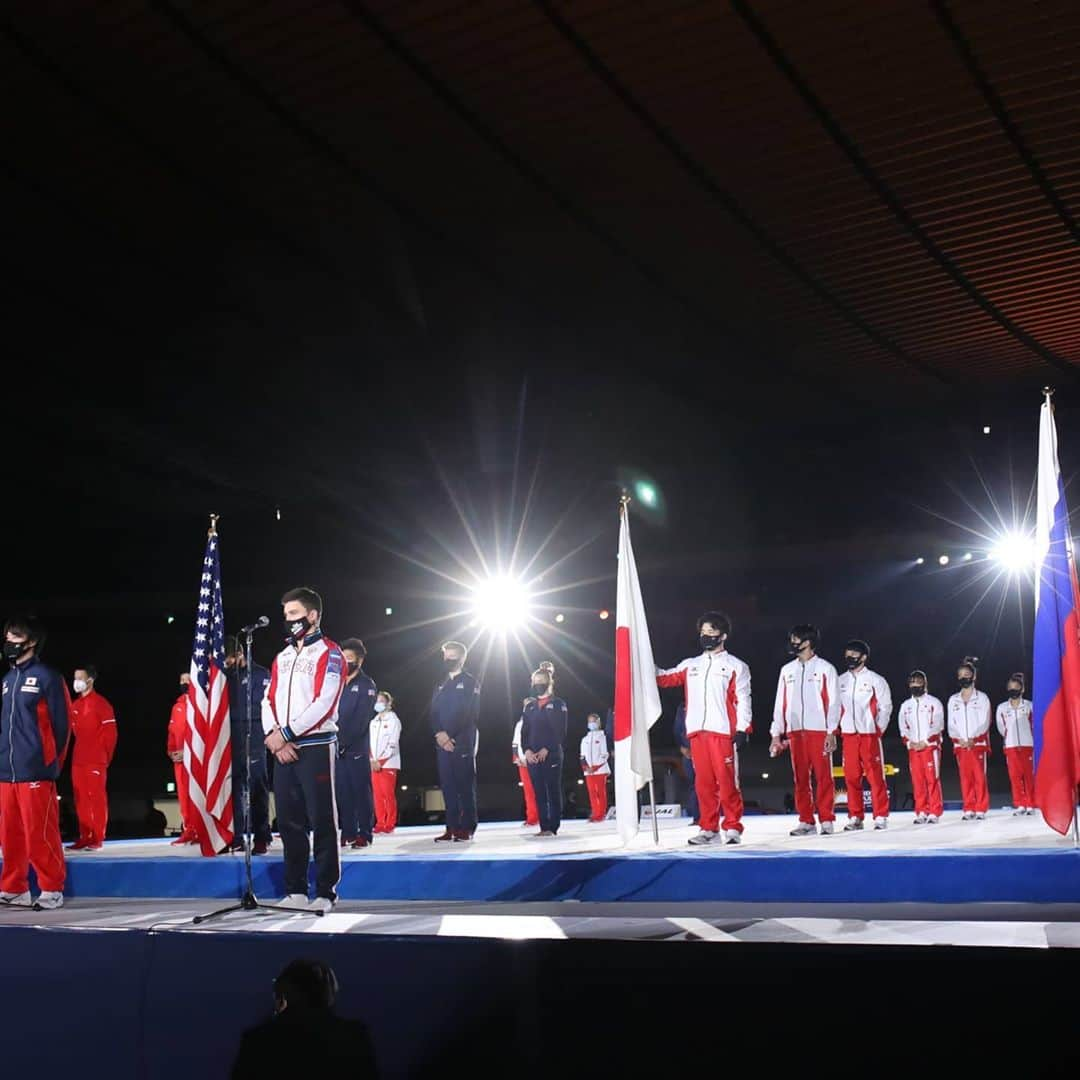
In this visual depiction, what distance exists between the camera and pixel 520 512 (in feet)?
67.9

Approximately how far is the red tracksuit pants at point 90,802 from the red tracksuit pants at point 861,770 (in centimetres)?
671

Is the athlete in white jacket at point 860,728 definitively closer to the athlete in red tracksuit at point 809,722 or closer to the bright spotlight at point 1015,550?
the athlete in red tracksuit at point 809,722

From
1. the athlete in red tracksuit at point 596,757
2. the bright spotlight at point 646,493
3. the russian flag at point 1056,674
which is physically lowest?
the athlete in red tracksuit at point 596,757

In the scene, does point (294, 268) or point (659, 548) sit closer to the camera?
point (294, 268)

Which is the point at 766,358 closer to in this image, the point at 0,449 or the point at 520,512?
the point at 520,512

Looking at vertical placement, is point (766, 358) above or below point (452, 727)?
above

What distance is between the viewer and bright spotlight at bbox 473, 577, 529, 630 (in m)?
21.8

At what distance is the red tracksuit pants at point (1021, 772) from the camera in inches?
476

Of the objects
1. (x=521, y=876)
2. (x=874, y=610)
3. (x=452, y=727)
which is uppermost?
(x=874, y=610)

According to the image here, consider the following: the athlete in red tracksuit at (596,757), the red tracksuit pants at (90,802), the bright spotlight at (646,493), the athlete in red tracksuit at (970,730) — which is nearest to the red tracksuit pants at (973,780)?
the athlete in red tracksuit at (970,730)

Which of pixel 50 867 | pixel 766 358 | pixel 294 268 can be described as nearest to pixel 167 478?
pixel 294 268

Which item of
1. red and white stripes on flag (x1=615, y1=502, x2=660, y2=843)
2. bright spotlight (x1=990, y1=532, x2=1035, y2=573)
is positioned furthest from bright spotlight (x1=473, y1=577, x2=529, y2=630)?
red and white stripes on flag (x1=615, y1=502, x2=660, y2=843)

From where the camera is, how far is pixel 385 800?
12250 millimetres

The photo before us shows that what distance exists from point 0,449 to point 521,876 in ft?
43.8
